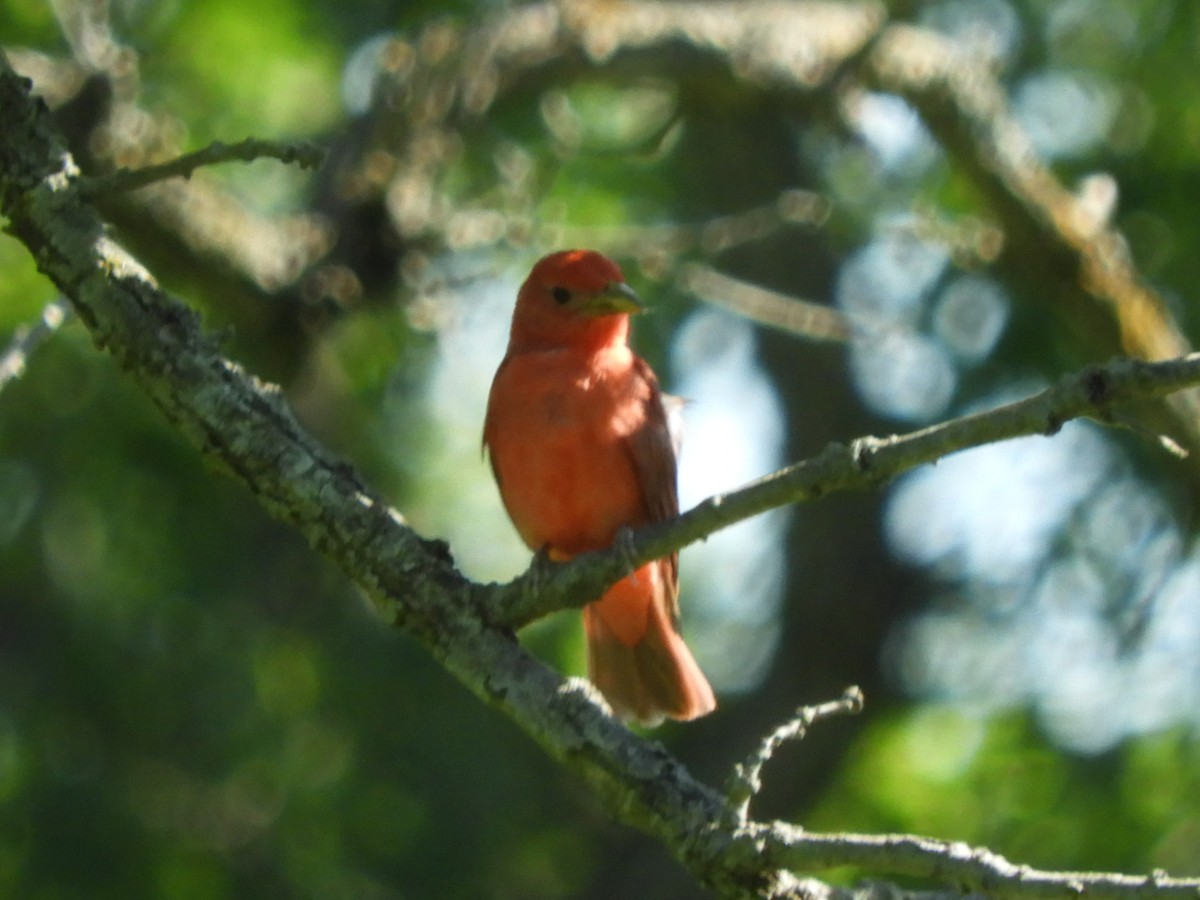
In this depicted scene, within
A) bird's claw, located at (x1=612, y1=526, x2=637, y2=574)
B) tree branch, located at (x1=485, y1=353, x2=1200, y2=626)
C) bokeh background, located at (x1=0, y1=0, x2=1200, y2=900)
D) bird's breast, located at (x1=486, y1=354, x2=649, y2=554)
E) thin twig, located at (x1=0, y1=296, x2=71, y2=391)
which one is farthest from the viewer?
bokeh background, located at (x1=0, y1=0, x2=1200, y2=900)

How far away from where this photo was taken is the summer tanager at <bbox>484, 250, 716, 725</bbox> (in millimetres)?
5387

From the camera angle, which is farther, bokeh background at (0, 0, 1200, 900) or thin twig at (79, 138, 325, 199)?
bokeh background at (0, 0, 1200, 900)

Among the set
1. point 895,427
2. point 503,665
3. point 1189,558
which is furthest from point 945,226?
point 503,665

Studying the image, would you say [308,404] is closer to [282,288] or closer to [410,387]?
[410,387]

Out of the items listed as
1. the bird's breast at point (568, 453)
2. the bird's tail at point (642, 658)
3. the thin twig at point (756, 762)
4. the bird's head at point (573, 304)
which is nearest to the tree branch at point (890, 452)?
the thin twig at point (756, 762)

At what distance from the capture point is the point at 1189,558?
783cm

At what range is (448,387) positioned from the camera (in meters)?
10.2

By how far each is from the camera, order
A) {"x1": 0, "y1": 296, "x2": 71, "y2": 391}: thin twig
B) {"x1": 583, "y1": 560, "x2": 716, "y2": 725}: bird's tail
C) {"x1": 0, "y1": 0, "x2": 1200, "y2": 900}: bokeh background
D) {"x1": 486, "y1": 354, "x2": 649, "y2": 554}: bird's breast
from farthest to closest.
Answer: {"x1": 0, "y1": 0, "x2": 1200, "y2": 900}: bokeh background < {"x1": 583, "y1": 560, "x2": 716, "y2": 725}: bird's tail < {"x1": 486, "y1": 354, "x2": 649, "y2": 554}: bird's breast < {"x1": 0, "y1": 296, "x2": 71, "y2": 391}: thin twig

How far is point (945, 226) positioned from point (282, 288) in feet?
9.41

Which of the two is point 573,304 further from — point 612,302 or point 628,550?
point 628,550

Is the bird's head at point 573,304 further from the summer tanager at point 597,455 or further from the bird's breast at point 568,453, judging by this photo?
the bird's breast at point 568,453

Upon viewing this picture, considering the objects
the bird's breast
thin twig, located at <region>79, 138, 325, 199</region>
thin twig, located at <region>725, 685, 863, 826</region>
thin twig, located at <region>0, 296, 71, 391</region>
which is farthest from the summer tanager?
thin twig, located at <region>725, 685, 863, 826</region>

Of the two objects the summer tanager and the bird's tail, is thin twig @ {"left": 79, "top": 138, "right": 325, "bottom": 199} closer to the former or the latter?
the summer tanager

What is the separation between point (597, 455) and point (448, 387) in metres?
4.89
